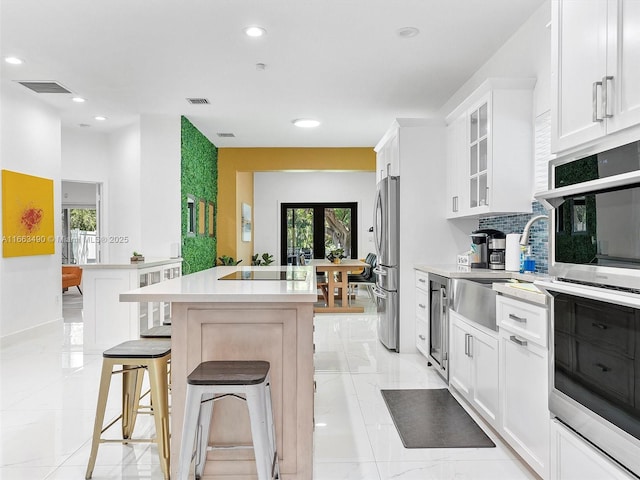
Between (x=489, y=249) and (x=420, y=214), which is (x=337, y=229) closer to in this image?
(x=420, y=214)

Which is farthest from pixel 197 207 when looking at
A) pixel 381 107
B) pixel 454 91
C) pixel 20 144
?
pixel 454 91

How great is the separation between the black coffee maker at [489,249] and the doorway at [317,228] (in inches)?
265

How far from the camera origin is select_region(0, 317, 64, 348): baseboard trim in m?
4.73

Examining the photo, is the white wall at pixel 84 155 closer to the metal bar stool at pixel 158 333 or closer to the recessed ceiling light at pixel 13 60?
the recessed ceiling light at pixel 13 60

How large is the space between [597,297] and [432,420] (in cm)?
167

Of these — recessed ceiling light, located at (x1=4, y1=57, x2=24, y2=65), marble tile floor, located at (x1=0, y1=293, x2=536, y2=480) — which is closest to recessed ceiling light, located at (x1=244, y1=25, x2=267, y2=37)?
recessed ceiling light, located at (x1=4, y1=57, x2=24, y2=65)

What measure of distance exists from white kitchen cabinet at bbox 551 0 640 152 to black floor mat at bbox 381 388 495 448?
169 cm

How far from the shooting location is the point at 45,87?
4.88 m

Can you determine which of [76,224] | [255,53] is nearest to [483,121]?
[255,53]

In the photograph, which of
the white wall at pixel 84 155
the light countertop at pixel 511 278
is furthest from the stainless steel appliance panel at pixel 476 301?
the white wall at pixel 84 155

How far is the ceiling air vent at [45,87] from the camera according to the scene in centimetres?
476

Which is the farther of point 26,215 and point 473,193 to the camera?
point 26,215

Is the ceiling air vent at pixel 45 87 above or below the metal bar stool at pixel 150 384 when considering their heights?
above

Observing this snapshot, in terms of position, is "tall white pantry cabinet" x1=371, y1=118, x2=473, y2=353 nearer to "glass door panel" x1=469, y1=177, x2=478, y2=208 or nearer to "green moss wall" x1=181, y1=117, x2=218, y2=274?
"glass door panel" x1=469, y1=177, x2=478, y2=208
